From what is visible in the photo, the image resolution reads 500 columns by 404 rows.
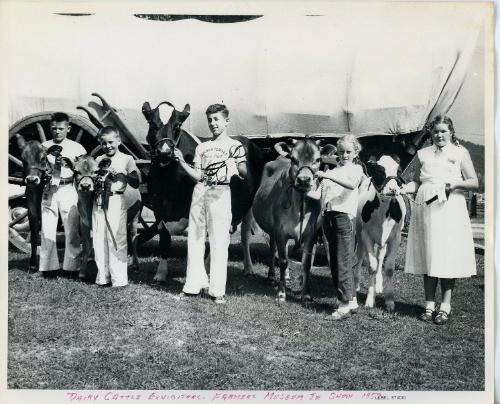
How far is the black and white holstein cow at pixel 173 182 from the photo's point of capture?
6262 millimetres

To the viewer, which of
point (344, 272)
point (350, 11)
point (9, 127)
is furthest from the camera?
point (9, 127)

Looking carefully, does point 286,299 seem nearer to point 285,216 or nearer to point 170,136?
point 285,216

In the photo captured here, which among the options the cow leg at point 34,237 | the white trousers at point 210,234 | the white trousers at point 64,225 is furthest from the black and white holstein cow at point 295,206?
the cow leg at point 34,237

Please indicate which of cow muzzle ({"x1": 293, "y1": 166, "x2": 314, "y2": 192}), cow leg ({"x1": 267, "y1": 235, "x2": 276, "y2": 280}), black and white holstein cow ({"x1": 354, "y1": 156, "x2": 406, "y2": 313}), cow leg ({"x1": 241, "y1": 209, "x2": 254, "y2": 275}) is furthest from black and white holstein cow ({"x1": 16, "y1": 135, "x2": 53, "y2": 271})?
black and white holstein cow ({"x1": 354, "y1": 156, "x2": 406, "y2": 313})

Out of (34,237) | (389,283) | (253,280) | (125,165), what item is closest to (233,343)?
(253,280)

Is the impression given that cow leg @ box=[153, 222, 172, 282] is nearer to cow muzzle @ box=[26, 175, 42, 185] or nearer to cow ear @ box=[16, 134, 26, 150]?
cow muzzle @ box=[26, 175, 42, 185]

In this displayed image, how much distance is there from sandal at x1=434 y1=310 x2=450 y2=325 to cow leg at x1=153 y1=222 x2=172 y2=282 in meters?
3.05

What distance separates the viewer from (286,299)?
6152mm

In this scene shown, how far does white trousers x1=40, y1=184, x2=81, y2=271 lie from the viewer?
21.6ft

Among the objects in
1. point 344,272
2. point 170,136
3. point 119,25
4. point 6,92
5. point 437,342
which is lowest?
point 437,342

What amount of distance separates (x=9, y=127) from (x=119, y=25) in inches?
68.5

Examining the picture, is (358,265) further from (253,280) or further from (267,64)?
(267,64)

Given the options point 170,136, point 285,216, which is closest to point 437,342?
point 285,216

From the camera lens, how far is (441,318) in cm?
580
